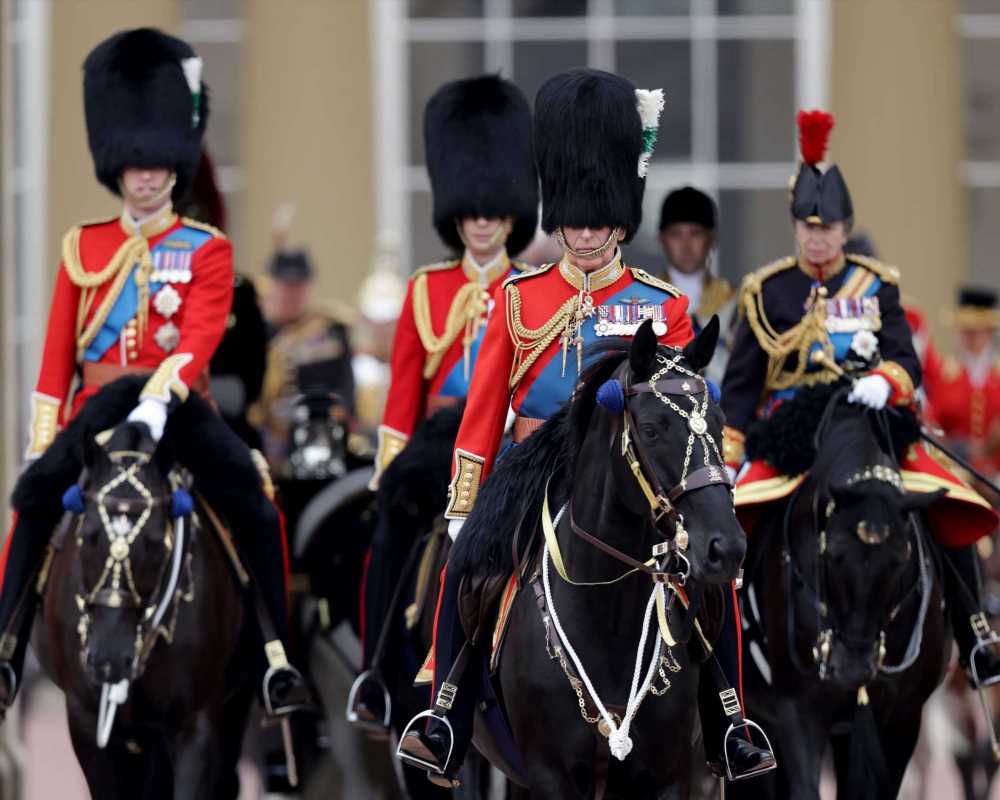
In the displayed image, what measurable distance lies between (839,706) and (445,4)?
28.7 ft

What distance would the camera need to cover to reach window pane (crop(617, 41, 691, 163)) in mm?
16500

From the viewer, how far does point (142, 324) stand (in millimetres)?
8875

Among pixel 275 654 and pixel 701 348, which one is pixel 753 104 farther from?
pixel 701 348

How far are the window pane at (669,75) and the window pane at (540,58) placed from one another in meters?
0.29

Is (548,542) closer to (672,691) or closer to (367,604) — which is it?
(672,691)

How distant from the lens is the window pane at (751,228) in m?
16.6

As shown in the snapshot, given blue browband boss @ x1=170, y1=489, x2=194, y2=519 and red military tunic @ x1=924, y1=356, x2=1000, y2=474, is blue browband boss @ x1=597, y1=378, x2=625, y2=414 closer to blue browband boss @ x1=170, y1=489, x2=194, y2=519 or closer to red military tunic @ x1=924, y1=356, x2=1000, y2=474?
blue browband boss @ x1=170, y1=489, x2=194, y2=519

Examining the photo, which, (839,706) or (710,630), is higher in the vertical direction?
(710,630)

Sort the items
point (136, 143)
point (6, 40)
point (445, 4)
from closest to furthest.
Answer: point (136, 143) < point (6, 40) < point (445, 4)

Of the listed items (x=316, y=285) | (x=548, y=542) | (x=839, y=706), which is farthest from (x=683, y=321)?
(x=316, y=285)

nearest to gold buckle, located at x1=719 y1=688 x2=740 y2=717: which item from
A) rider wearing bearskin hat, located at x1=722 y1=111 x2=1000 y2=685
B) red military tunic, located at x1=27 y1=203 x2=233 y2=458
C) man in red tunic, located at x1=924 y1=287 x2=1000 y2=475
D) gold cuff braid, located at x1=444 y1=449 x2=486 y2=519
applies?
gold cuff braid, located at x1=444 y1=449 x2=486 y2=519

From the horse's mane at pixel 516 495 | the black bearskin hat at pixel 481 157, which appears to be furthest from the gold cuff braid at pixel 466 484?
the black bearskin hat at pixel 481 157

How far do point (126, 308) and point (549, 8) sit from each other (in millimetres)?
8013

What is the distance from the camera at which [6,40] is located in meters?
11.5
